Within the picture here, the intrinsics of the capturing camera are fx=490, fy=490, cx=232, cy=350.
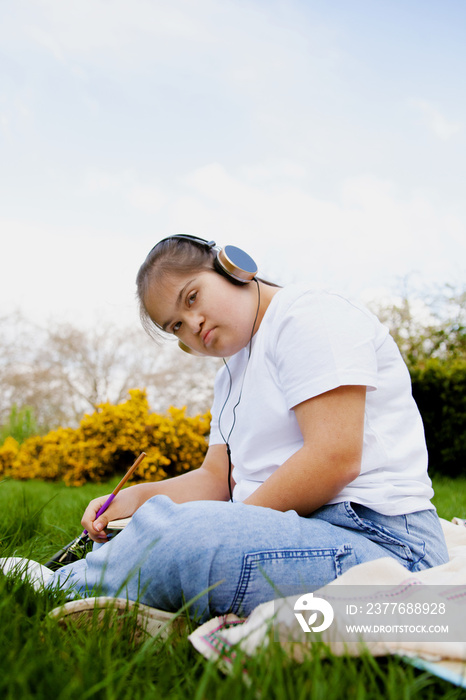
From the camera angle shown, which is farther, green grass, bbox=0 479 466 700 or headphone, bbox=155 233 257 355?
headphone, bbox=155 233 257 355

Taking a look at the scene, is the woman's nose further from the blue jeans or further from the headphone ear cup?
the blue jeans

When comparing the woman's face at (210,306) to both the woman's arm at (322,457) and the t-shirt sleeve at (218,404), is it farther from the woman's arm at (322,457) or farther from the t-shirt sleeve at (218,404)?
the woman's arm at (322,457)

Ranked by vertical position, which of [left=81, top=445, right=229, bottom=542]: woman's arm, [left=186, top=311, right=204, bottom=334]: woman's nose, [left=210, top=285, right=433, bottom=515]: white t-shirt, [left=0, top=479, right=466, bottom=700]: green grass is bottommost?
[left=0, top=479, right=466, bottom=700]: green grass

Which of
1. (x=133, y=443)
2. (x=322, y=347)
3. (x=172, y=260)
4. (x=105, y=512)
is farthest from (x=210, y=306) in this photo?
(x=133, y=443)

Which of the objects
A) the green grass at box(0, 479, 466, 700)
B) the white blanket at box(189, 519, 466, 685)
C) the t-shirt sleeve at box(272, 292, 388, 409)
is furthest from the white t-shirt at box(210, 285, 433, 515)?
the green grass at box(0, 479, 466, 700)

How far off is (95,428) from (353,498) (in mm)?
5093

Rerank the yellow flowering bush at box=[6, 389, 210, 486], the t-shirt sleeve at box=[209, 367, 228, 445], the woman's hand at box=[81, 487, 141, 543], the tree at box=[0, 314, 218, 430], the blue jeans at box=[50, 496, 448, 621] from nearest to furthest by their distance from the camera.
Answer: the blue jeans at box=[50, 496, 448, 621] → the woman's hand at box=[81, 487, 141, 543] → the t-shirt sleeve at box=[209, 367, 228, 445] → the yellow flowering bush at box=[6, 389, 210, 486] → the tree at box=[0, 314, 218, 430]

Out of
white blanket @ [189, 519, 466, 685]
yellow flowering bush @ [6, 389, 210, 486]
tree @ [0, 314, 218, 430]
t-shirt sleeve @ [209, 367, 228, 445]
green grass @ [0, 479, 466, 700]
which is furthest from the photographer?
tree @ [0, 314, 218, 430]

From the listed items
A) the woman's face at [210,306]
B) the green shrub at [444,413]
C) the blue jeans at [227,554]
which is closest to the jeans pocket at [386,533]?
the blue jeans at [227,554]

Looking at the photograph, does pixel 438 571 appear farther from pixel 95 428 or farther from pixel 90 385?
pixel 90 385

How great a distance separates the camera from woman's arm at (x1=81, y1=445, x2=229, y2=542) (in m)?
1.69

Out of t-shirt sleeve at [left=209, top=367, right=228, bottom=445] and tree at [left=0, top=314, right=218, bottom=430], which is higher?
tree at [left=0, top=314, right=218, bottom=430]

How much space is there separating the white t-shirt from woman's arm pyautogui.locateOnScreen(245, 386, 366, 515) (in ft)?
0.16

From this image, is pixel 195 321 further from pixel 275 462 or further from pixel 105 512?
pixel 105 512
